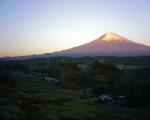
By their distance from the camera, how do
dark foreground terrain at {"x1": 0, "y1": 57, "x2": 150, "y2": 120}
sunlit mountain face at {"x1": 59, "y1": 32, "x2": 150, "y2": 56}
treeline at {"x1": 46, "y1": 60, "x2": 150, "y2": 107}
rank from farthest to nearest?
sunlit mountain face at {"x1": 59, "y1": 32, "x2": 150, "y2": 56}
treeline at {"x1": 46, "y1": 60, "x2": 150, "y2": 107}
dark foreground terrain at {"x1": 0, "y1": 57, "x2": 150, "y2": 120}

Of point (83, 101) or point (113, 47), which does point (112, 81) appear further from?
point (113, 47)

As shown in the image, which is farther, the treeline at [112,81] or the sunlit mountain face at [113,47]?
the sunlit mountain face at [113,47]

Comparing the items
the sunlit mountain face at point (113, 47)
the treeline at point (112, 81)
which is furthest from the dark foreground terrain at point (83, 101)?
the sunlit mountain face at point (113, 47)

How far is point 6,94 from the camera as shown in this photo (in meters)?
31.5

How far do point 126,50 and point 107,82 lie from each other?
311ft

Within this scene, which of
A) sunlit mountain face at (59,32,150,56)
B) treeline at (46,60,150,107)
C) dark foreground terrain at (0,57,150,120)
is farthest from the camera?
sunlit mountain face at (59,32,150,56)

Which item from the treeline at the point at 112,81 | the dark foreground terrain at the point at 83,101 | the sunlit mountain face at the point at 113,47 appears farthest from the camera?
the sunlit mountain face at the point at 113,47

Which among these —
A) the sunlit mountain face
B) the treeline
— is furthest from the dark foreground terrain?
the sunlit mountain face

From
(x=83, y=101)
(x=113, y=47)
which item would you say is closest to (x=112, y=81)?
(x=83, y=101)

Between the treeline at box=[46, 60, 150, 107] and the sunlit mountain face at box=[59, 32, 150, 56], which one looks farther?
the sunlit mountain face at box=[59, 32, 150, 56]

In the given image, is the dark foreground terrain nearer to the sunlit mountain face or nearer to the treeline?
the treeline

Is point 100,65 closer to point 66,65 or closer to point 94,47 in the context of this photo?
point 66,65

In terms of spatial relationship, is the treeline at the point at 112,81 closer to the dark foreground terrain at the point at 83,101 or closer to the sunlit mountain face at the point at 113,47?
Result: the dark foreground terrain at the point at 83,101

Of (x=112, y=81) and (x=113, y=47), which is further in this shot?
(x=113, y=47)
